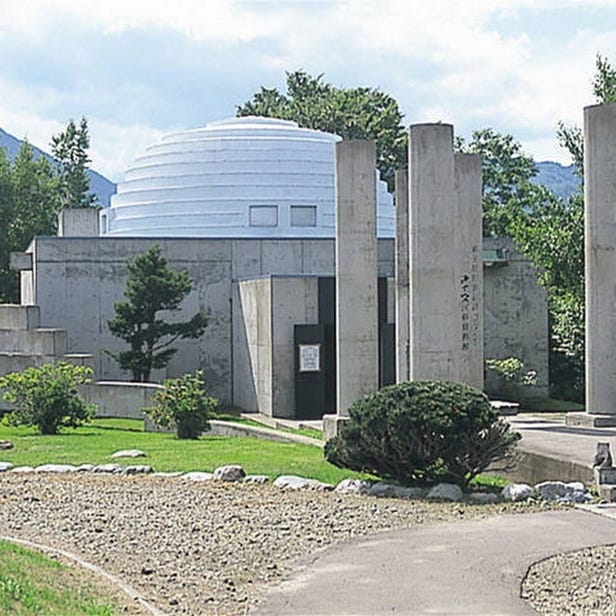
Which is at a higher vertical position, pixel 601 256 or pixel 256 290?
pixel 256 290

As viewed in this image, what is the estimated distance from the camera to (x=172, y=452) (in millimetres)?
23562

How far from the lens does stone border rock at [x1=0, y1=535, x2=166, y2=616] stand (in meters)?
11.2

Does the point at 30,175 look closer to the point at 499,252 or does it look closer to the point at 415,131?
the point at 499,252

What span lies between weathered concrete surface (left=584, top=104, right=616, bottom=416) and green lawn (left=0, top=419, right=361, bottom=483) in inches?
215

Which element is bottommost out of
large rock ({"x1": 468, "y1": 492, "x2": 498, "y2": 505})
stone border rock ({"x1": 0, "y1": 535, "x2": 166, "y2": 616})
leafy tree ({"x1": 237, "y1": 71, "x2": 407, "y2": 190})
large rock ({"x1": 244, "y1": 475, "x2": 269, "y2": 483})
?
stone border rock ({"x1": 0, "y1": 535, "x2": 166, "y2": 616})

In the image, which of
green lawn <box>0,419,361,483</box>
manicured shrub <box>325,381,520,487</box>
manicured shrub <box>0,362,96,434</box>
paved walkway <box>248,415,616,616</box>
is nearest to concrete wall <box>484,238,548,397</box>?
green lawn <box>0,419,361,483</box>

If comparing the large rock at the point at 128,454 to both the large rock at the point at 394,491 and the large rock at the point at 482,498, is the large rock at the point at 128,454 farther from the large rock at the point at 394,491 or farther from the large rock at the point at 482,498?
the large rock at the point at 482,498

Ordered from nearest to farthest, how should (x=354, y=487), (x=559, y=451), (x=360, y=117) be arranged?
(x=354, y=487), (x=559, y=451), (x=360, y=117)

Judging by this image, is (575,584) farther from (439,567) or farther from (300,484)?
(300,484)

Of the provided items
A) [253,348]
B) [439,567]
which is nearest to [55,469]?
[439,567]

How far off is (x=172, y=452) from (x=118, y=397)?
11909 millimetres

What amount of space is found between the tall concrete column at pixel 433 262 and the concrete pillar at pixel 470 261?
4.41 m

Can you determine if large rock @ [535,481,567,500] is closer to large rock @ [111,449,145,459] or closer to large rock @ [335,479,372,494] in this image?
large rock @ [335,479,372,494]

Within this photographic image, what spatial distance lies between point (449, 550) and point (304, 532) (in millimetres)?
1837
